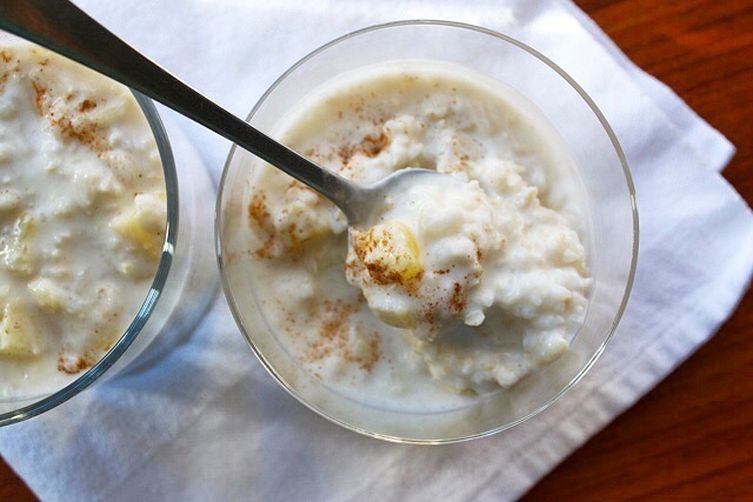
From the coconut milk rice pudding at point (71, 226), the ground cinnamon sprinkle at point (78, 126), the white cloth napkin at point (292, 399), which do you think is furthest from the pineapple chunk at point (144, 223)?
the white cloth napkin at point (292, 399)

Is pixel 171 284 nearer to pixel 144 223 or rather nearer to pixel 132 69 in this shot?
pixel 144 223

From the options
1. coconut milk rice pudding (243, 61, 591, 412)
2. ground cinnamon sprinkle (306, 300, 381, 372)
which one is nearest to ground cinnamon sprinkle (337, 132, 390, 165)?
coconut milk rice pudding (243, 61, 591, 412)

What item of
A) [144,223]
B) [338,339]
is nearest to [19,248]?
[144,223]

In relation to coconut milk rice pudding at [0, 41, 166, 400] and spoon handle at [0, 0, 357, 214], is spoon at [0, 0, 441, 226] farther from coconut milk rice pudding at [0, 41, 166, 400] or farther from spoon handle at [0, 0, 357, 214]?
coconut milk rice pudding at [0, 41, 166, 400]

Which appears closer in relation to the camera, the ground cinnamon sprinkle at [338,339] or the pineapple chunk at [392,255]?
the pineapple chunk at [392,255]

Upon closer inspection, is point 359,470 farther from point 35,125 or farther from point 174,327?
point 35,125

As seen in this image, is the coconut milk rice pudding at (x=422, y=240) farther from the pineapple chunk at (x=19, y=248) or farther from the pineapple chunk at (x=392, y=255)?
the pineapple chunk at (x=19, y=248)

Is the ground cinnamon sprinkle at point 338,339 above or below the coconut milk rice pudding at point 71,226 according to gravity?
below
